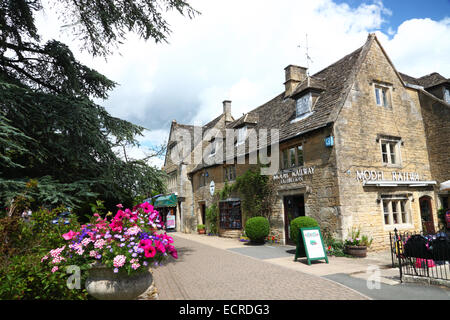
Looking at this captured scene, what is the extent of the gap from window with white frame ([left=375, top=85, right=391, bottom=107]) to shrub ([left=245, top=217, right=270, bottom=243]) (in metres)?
8.30

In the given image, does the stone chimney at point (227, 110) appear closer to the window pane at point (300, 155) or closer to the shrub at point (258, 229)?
the window pane at point (300, 155)

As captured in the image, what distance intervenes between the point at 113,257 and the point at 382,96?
1467 centimetres

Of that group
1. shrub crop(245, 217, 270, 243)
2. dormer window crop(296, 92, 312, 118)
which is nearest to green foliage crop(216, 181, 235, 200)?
shrub crop(245, 217, 270, 243)

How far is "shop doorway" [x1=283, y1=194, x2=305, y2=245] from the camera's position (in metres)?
14.3

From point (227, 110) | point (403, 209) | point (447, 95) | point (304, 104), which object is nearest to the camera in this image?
point (403, 209)

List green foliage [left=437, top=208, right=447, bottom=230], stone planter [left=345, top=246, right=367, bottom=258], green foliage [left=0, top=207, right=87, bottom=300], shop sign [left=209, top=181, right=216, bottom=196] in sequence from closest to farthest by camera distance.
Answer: green foliage [left=0, top=207, right=87, bottom=300] → stone planter [left=345, top=246, right=367, bottom=258] → green foliage [left=437, top=208, right=447, bottom=230] → shop sign [left=209, top=181, right=216, bottom=196]

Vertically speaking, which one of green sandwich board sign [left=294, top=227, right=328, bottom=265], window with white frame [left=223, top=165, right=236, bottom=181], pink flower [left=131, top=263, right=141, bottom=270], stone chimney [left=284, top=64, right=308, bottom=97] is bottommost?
green sandwich board sign [left=294, top=227, right=328, bottom=265]

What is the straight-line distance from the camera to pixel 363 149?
519 inches

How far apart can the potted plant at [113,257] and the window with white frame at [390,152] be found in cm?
1239

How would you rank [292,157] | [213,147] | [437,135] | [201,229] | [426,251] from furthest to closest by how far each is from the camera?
[213,147], [201,229], [437,135], [292,157], [426,251]

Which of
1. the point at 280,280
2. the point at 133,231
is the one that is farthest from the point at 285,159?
the point at 133,231

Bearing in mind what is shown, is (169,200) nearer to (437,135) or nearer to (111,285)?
(437,135)

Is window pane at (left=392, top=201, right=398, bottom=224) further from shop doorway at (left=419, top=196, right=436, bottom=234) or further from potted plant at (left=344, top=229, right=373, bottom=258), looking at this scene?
potted plant at (left=344, top=229, right=373, bottom=258)

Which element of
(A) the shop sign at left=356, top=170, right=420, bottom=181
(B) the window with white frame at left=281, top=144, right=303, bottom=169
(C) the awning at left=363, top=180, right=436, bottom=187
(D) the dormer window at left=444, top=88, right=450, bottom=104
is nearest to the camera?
(C) the awning at left=363, top=180, right=436, bottom=187
